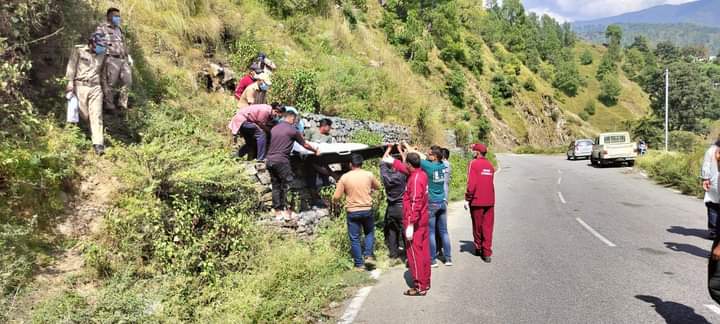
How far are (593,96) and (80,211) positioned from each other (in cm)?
12728

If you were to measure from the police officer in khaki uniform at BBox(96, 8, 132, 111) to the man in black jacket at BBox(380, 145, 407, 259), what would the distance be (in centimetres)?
452

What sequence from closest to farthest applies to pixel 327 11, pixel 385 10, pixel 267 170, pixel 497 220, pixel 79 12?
pixel 267 170
pixel 79 12
pixel 497 220
pixel 327 11
pixel 385 10

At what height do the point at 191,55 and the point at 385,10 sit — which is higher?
the point at 385,10

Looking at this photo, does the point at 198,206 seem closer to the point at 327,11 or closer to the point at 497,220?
the point at 497,220

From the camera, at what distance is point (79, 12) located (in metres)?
8.32

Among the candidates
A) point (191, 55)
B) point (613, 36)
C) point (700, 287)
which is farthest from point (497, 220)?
point (613, 36)

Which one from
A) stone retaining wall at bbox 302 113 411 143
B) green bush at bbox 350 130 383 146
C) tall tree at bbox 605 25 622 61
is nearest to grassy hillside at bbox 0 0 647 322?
stone retaining wall at bbox 302 113 411 143

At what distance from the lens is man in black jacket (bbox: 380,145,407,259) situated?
7.39 m

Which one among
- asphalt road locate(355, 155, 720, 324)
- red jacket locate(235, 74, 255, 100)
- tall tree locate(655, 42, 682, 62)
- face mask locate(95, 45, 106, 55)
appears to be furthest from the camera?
tall tree locate(655, 42, 682, 62)

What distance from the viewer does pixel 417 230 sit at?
20.7 feet

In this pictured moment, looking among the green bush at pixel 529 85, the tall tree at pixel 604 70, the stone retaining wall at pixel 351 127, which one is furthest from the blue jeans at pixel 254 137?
the tall tree at pixel 604 70

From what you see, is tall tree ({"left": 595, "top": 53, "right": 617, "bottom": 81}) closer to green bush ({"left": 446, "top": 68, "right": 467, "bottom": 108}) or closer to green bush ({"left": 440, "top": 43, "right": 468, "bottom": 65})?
green bush ({"left": 440, "top": 43, "right": 468, "bottom": 65})

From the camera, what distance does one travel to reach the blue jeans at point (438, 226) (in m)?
7.55

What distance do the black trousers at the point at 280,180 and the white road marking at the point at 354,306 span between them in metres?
2.00
